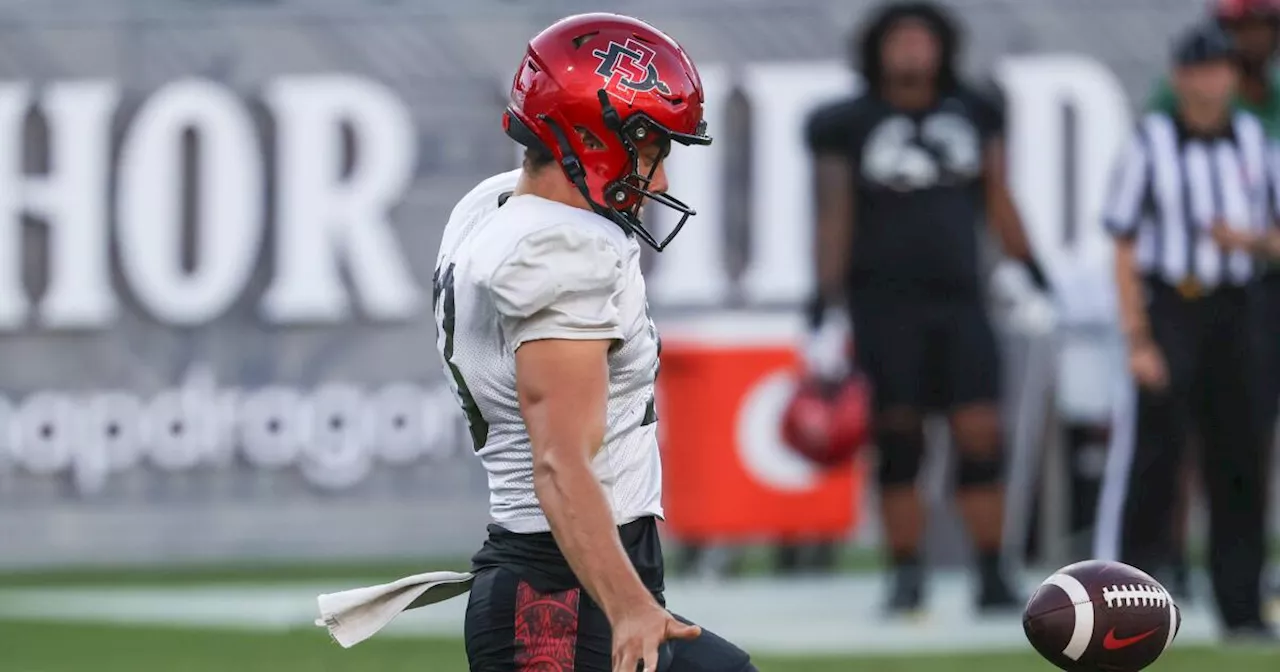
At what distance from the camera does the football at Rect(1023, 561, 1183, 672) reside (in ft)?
12.4

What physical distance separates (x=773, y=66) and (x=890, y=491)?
3.30 metres

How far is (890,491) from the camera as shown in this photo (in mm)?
7691

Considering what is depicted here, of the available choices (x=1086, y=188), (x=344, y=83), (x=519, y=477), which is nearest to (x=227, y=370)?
(x=344, y=83)

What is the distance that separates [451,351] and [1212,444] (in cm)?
411

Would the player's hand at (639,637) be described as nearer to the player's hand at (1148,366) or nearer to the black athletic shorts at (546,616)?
the black athletic shorts at (546,616)

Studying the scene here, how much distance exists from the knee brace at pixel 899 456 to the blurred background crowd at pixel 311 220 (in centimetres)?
273

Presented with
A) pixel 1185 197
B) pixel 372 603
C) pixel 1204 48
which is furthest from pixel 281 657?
pixel 372 603

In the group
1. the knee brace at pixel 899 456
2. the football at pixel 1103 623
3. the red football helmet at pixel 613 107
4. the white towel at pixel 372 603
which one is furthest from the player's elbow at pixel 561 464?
the knee brace at pixel 899 456

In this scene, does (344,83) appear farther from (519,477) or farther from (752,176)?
(519,477)

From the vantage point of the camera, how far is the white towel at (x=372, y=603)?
3.65m

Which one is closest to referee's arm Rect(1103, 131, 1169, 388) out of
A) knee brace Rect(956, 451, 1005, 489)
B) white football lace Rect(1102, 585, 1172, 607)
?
knee brace Rect(956, 451, 1005, 489)

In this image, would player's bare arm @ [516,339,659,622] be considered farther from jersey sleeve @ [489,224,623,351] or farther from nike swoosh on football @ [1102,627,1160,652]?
nike swoosh on football @ [1102,627,1160,652]

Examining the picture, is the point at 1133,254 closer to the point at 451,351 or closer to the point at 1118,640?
the point at 1118,640

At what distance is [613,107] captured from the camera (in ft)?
10.9
